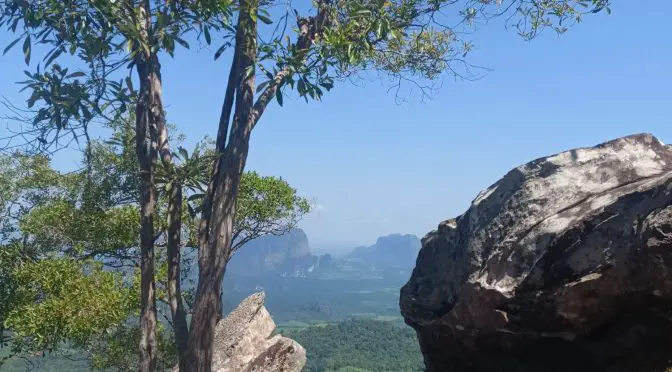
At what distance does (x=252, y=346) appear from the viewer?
15742 mm

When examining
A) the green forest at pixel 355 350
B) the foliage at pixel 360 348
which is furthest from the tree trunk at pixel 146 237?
the foliage at pixel 360 348

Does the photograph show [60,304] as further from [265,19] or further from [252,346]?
[265,19]

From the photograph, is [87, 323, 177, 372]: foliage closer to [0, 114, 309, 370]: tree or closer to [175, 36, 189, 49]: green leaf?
[0, 114, 309, 370]: tree

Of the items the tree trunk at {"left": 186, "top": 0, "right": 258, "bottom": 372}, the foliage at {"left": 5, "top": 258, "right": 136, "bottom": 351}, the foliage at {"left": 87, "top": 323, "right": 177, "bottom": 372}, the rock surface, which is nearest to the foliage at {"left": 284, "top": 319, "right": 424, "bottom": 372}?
the foliage at {"left": 87, "top": 323, "right": 177, "bottom": 372}

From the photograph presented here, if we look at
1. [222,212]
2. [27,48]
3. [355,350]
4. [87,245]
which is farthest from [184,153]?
[355,350]

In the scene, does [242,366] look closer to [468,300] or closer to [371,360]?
[468,300]

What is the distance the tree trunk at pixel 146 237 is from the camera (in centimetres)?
1102

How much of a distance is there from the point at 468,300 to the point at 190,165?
6263 millimetres

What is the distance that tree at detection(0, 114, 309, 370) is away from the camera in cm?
1644

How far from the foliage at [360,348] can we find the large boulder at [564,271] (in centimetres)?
11845

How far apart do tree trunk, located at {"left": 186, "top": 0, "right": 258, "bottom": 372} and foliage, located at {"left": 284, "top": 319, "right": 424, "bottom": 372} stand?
118 metres

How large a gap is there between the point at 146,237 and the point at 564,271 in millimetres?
8168

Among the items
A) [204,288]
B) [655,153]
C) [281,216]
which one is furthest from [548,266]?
[281,216]

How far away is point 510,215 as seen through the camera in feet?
29.4
